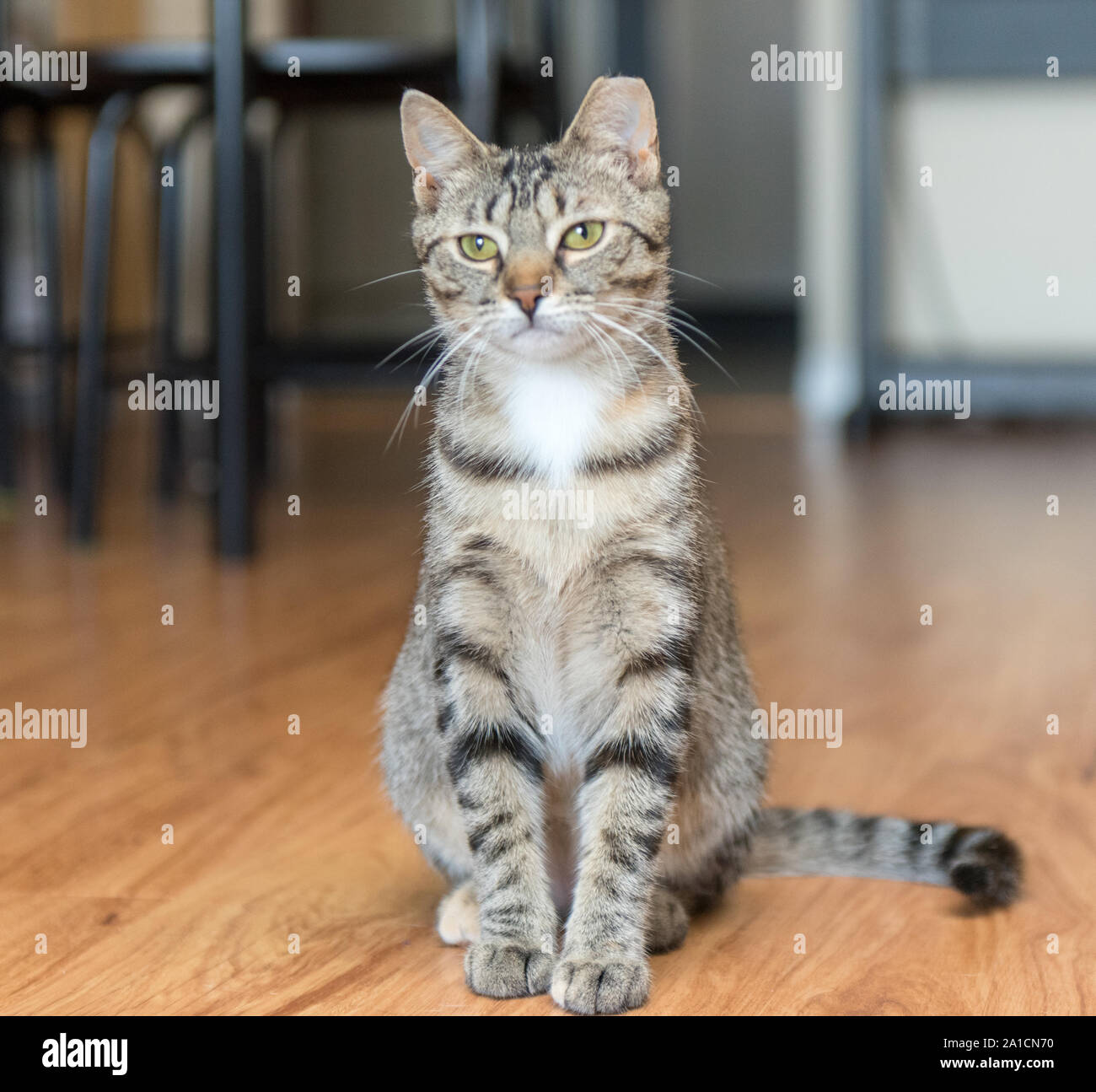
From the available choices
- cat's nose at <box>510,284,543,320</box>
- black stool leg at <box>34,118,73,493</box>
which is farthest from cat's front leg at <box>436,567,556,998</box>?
black stool leg at <box>34,118,73,493</box>

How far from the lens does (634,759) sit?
3.82ft

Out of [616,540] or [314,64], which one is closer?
→ [616,540]

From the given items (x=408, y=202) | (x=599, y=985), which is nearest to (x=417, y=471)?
(x=408, y=202)

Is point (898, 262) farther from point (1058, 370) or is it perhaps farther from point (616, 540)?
point (616, 540)

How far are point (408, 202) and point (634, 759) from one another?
357 centimetres

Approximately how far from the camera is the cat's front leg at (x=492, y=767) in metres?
1.16

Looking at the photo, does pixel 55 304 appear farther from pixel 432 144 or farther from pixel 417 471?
pixel 432 144

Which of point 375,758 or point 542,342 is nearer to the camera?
point 542,342

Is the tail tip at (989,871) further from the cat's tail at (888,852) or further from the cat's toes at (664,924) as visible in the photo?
the cat's toes at (664,924)

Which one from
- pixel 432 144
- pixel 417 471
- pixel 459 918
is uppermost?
pixel 432 144

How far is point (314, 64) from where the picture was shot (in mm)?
2820

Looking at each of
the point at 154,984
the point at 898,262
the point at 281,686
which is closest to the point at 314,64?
the point at 281,686

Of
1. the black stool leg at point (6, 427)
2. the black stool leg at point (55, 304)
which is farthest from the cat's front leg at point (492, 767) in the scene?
the black stool leg at point (6, 427)
